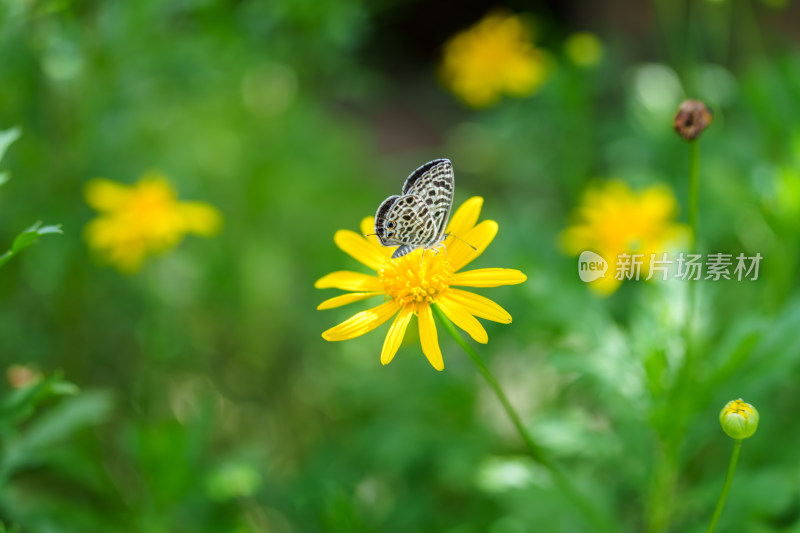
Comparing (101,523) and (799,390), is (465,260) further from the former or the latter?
(799,390)

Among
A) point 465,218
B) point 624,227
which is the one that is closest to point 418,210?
point 465,218

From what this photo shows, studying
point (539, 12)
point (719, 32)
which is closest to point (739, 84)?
point (719, 32)

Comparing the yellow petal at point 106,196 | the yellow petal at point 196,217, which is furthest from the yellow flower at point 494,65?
the yellow petal at point 106,196

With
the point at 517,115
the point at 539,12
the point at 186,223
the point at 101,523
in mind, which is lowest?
the point at 101,523

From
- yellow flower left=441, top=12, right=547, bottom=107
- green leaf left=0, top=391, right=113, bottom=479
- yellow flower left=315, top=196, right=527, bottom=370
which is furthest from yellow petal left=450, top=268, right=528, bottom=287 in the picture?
yellow flower left=441, top=12, right=547, bottom=107

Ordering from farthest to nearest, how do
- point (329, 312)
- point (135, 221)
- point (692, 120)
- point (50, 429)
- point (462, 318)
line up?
point (329, 312), point (135, 221), point (50, 429), point (692, 120), point (462, 318)

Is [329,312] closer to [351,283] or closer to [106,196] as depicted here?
[106,196]

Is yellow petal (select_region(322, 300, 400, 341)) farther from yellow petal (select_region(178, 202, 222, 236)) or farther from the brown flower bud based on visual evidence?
A: yellow petal (select_region(178, 202, 222, 236))
